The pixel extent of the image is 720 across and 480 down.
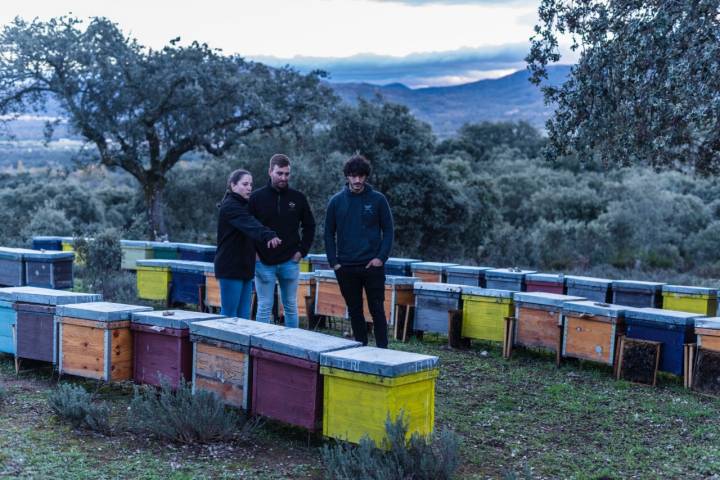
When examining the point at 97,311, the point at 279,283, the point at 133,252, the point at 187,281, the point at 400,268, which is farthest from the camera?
the point at 133,252

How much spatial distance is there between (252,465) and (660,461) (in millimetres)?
3238

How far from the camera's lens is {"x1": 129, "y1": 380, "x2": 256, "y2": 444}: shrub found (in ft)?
19.1

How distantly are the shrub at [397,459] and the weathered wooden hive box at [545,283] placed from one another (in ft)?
19.9

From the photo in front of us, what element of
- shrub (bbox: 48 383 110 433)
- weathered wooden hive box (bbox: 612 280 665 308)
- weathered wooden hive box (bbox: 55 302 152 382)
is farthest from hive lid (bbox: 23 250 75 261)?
weathered wooden hive box (bbox: 612 280 665 308)

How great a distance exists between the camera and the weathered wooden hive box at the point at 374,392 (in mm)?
5070

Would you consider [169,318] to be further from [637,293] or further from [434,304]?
[637,293]

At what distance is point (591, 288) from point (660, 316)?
226 centimetres

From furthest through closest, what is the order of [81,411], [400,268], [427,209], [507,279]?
[427,209], [400,268], [507,279], [81,411]

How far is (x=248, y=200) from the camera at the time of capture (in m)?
7.69

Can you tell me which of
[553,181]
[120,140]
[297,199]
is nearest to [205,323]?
[297,199]

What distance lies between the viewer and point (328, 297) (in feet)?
35.1

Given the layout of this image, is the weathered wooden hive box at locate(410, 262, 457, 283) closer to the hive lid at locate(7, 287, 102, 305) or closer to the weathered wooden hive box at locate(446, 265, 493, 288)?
the weathered wooden hive box at locate(446, 265, 493, 288)

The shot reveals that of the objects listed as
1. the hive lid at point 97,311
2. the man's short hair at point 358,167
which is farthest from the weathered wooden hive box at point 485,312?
the hive lid at point 97,311

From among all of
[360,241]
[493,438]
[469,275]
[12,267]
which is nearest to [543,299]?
[469,275]
